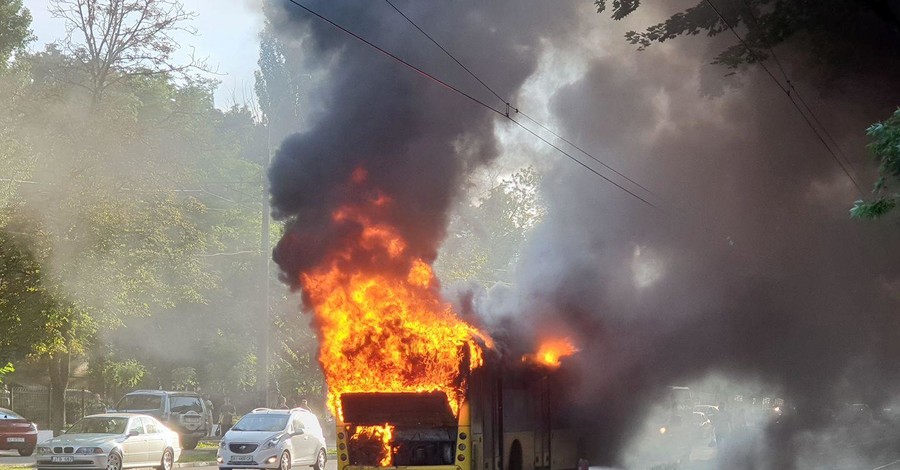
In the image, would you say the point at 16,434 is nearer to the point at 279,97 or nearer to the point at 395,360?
the point at 279,97

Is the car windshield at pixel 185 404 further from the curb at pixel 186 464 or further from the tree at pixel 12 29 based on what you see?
the tree at pixel 12 29

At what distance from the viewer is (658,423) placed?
73.8ft

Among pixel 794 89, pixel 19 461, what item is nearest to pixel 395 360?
pixel 794 89

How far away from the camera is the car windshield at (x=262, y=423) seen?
23.4m

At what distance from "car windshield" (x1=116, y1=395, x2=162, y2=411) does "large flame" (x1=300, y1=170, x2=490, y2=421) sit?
18636 millimetres

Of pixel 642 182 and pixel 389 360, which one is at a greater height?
pixel 642 182

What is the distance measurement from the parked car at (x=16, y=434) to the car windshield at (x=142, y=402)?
3.31 m

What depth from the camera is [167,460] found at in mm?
24484

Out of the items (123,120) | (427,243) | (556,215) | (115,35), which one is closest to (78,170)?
(123,120)

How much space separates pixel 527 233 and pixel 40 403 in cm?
2297

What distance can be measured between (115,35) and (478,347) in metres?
18.2

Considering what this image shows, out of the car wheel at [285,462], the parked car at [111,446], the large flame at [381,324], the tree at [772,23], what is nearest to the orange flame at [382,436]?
the large flame at [381,324]

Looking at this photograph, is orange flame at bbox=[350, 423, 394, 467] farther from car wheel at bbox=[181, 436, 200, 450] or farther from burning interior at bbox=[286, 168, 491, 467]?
car wheel at bbox=[181, 436, 200, 450]

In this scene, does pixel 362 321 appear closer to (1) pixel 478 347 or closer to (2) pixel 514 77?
(1) pixel 478 347
